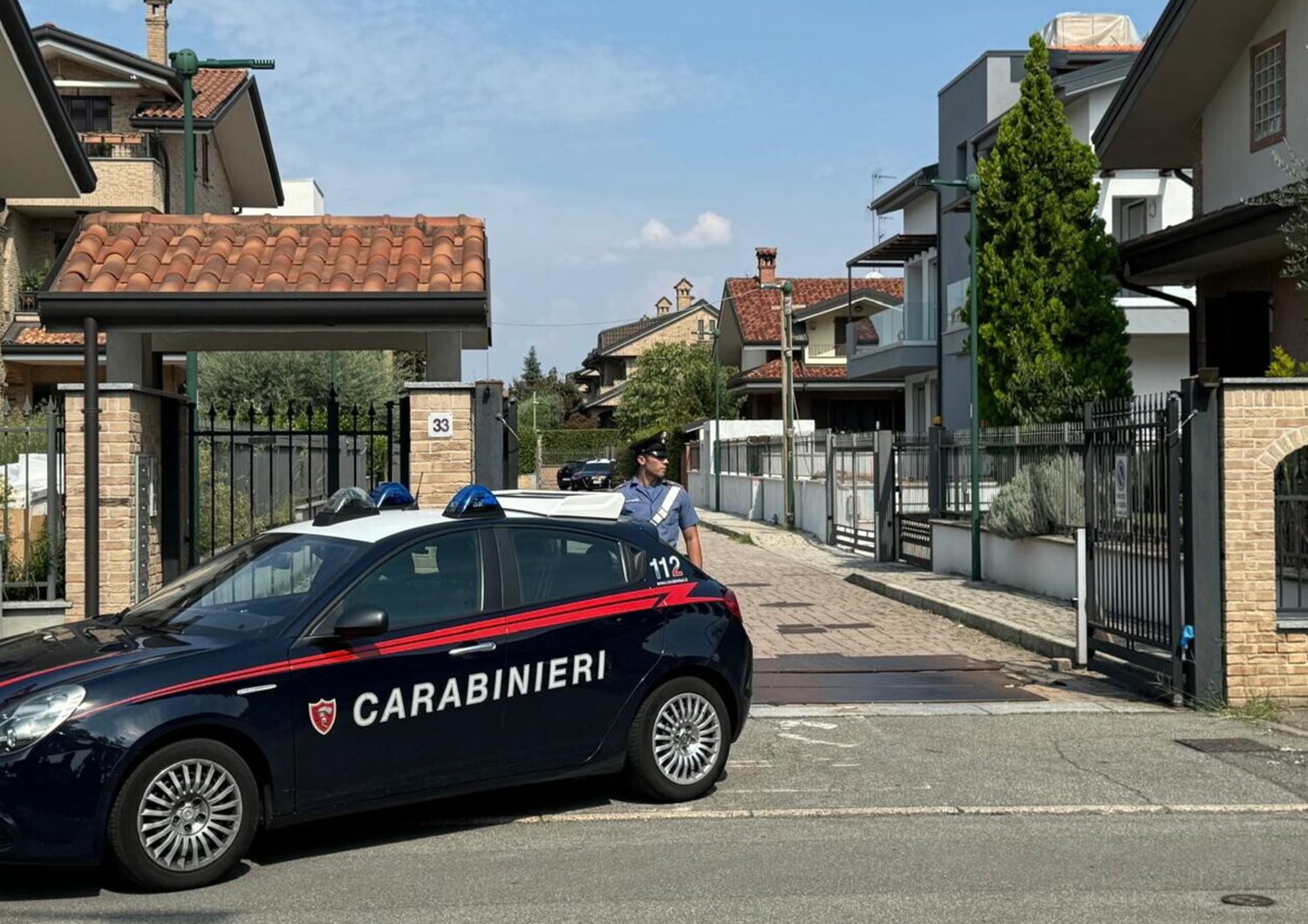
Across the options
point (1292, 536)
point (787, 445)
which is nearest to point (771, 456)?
point (787, 445)

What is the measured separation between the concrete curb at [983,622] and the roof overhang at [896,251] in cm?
2187

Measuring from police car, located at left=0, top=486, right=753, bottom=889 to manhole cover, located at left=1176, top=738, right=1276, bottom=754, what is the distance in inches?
125

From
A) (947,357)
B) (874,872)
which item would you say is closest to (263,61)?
(874,872)

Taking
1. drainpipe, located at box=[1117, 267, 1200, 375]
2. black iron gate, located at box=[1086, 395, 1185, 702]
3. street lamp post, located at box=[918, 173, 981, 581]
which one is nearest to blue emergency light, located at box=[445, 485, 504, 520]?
black iron gate, located at box=[1086, 395, 1185, 702]

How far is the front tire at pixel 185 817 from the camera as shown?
6.09 m

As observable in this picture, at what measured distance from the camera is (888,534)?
24.9 meters

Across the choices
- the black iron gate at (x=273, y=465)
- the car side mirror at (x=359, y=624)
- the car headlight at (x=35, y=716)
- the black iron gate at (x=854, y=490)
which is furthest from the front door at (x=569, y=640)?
the black iron gate at (x=854, y=490)

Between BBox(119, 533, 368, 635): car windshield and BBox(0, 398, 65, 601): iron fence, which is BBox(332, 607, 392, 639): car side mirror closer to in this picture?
BBox(119, 533, 368, 635): car windshield

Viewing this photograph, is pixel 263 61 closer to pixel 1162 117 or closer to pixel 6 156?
pixel 6 156

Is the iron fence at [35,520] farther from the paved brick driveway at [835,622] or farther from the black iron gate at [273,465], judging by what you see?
the paved brick driveway at [835,622]

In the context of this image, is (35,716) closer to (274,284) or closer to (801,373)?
(274,284)

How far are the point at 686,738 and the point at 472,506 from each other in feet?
5.42

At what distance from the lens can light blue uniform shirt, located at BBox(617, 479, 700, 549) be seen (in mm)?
10336

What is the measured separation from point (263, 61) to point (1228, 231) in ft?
36.1
